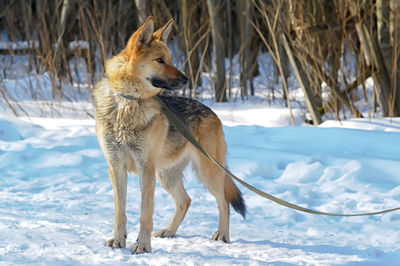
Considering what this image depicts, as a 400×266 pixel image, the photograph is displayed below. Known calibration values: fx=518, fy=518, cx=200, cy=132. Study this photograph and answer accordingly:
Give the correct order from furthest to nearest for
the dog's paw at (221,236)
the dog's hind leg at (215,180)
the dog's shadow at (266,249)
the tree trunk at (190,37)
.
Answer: the tree trunk at (190,37) < the dog's hind leg at (215,180) < the dog's paw at (221,236) < the dog's shadow at (266,249)

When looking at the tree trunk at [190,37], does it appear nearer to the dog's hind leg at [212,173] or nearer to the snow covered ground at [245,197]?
the snow covered ground at [245,197]

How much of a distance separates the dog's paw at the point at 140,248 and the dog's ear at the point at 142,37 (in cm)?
131

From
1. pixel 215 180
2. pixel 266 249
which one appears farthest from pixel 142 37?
pixel 266 249

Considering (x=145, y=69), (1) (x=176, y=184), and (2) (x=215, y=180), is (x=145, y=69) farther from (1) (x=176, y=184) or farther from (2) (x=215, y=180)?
(1) (x=176, y=184)

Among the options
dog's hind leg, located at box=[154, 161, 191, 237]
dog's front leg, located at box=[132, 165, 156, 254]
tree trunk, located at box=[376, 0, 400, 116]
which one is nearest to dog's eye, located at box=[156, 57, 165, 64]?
dog's front leg, located at box=[132, 165, 156, 254]

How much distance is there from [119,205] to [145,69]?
0.97m

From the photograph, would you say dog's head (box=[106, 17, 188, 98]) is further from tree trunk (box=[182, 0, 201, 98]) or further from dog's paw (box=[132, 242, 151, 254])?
tree trunk (box=[182, 0, 201, 98])

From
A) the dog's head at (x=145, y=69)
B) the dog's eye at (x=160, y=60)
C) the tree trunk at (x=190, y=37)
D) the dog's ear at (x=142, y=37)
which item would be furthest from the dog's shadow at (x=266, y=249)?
the tree trunk at (x=190, y=37)

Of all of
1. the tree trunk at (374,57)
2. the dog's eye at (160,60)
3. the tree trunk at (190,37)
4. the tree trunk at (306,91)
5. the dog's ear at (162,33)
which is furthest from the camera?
the tree trunk at (190,37)

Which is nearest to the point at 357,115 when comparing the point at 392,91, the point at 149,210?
the point at 392,91

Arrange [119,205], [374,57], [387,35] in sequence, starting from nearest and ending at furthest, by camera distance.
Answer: [119,205]
[374,57]
[387,35]

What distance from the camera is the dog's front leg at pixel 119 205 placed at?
3557 millimetres

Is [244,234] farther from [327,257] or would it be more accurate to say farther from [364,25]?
[364,25]

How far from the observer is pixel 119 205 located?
3639mm
